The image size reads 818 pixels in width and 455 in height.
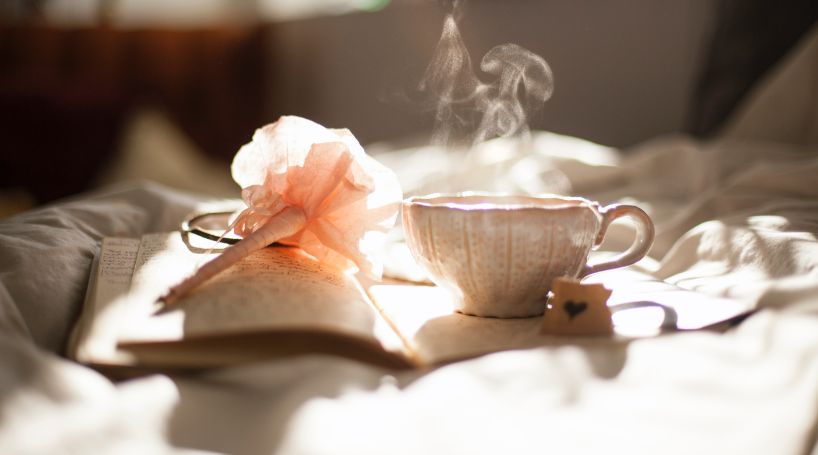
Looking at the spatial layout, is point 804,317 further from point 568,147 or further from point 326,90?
point 326,90

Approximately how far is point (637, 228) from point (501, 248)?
0.13 m

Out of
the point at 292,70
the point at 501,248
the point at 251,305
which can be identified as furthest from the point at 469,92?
the point at 292,70

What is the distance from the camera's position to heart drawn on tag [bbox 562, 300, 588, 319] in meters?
0.51

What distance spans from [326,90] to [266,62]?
301 millimetres

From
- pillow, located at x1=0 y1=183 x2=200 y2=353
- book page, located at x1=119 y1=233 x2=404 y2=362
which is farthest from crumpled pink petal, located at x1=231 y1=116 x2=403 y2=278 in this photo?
pillow, located at x1=0 y1=183 x2=200 y2=353

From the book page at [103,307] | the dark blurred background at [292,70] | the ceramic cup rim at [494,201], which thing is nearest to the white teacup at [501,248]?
the ceramic cup rim at [494,201]

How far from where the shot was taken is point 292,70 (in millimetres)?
2682

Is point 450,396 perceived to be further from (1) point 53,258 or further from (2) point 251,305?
Result: (1) point 53,258

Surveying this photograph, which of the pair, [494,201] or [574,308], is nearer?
[574,308]

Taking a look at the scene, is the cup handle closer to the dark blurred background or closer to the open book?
the open book

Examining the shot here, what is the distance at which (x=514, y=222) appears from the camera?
561 millimetres

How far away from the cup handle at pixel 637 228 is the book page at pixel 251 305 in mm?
196

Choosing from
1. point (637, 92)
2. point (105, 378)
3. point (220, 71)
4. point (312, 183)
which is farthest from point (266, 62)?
point (105, 378)

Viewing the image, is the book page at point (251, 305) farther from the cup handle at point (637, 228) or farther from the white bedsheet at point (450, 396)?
the cup handle at point (637, 228)
